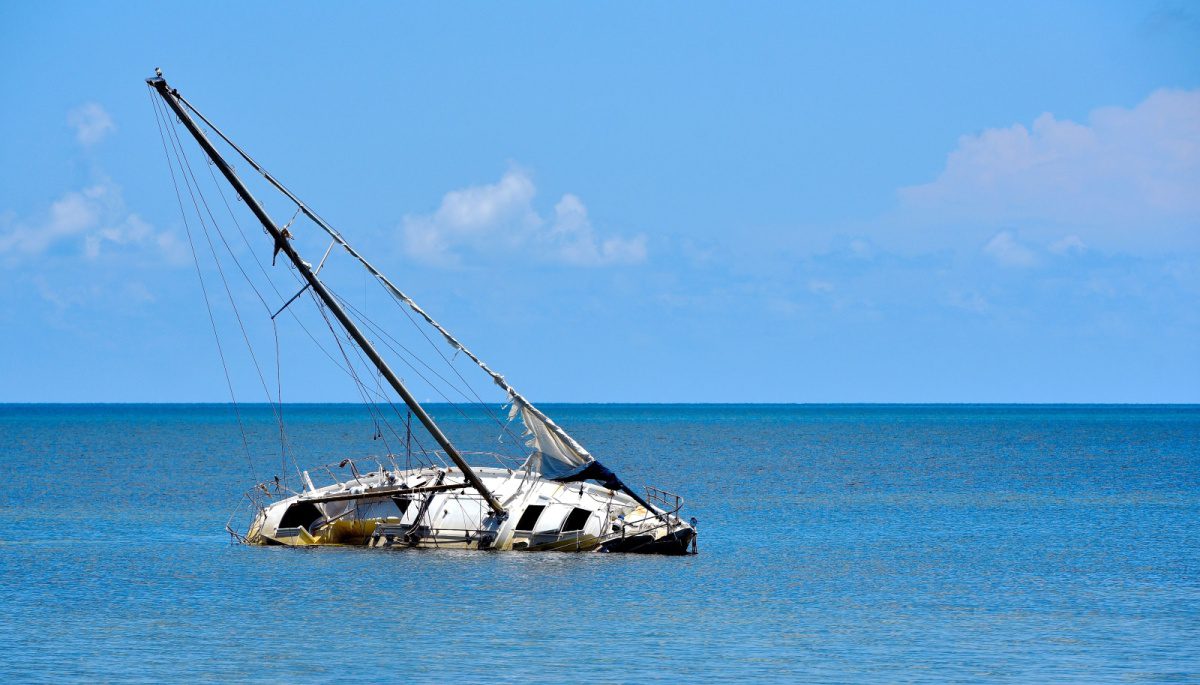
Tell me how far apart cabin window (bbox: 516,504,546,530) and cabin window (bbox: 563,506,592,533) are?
1.34 metres

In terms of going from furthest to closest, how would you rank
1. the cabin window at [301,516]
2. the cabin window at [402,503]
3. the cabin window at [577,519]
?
the cabin window at [301,516] < the cabin window at [402,503] < the cabin window at [577,519]

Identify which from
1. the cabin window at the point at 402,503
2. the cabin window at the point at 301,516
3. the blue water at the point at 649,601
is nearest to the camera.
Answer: the blue water at the point at 649,601

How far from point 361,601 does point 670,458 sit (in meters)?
113

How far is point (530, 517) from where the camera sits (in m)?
61.4

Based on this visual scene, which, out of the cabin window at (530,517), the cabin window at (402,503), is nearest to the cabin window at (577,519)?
the cabin window at (530,517)

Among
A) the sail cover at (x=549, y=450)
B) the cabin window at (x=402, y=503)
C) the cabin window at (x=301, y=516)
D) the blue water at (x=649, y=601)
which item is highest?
the sail cover at (x=549, y=450)

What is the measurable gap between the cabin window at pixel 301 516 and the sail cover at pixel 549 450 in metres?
10.3

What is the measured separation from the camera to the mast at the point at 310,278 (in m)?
55.1

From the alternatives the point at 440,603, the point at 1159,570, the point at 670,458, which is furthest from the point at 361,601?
the point at 670,458

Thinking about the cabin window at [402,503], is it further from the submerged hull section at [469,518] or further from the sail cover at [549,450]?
the sail cover at [549,450]

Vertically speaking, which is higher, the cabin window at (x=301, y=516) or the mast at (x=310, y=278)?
the mast at (x=310, y=278)

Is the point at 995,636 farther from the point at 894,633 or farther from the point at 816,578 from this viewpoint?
the point at 816,578

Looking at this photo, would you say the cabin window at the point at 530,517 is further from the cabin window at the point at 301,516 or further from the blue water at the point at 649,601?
the cabin window at the point at 301,516

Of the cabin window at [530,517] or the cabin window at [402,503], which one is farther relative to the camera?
the cabin window at [402,503]
